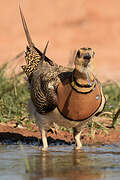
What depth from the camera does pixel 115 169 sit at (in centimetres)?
461

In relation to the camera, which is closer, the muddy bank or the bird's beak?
the bird's beak

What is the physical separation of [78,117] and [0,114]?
1807mm

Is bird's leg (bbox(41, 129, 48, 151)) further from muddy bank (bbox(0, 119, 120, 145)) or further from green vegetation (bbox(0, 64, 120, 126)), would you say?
green vegetation (bbox(0, 64, 120, 126))

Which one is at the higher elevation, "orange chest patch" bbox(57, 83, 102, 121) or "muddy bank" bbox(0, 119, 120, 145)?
"orange chest patch" bbox(57, 83, 102, 121)

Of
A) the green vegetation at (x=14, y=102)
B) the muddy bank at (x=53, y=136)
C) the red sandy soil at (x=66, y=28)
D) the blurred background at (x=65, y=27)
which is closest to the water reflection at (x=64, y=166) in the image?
the muddy bank at (x=53, y=136)

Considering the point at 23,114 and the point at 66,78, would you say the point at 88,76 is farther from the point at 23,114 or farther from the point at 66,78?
the point at 23,114

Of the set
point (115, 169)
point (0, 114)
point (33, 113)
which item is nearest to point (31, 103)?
point (33, 113)

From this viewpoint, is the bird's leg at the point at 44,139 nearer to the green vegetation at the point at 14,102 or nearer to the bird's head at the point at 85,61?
the green vegetation at the point at 14,102

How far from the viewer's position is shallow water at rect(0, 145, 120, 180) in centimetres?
430

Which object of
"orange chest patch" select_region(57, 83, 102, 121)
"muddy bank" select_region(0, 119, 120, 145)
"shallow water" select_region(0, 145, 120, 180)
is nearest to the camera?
"shallow water" select_region(0, 145, 120, 180)

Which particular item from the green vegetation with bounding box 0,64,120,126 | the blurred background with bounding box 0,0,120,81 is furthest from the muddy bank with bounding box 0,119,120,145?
the blurred background with bounding box 0,0,120,81

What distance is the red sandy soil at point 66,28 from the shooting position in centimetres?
2120

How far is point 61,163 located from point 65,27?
809 inches

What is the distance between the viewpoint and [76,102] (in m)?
5.86
